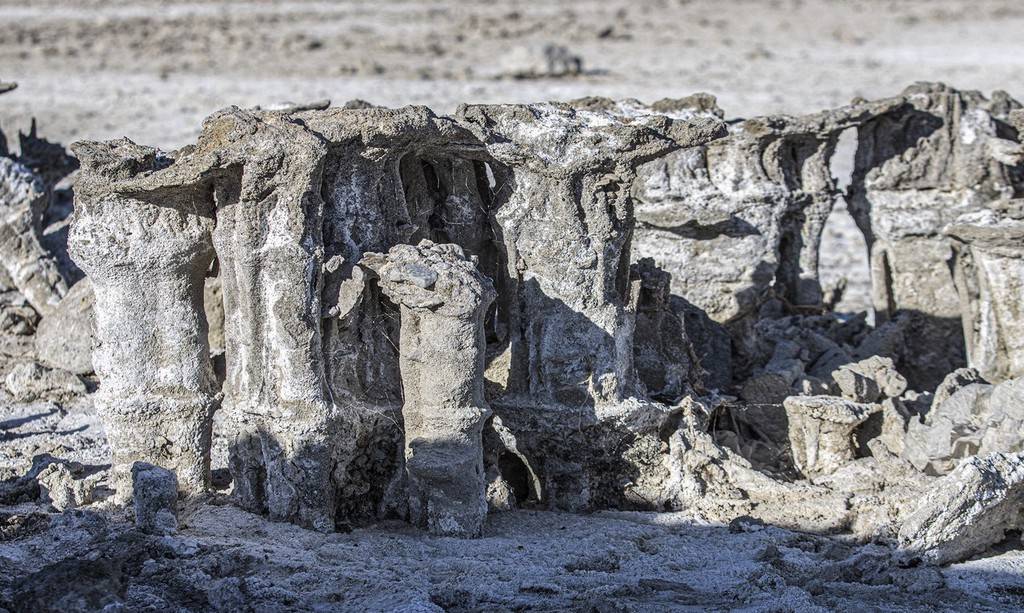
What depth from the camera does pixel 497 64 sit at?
21.5 meters

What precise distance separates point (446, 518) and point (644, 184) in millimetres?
3362

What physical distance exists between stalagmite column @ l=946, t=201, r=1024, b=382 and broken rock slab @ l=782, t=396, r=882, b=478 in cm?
115

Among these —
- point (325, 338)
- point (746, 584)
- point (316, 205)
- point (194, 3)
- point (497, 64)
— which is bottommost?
point (746, 584)

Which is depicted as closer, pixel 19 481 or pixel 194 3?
pixel 19 481

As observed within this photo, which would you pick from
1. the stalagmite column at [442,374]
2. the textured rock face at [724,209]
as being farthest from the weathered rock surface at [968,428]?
the stalagmite column at [442,374]

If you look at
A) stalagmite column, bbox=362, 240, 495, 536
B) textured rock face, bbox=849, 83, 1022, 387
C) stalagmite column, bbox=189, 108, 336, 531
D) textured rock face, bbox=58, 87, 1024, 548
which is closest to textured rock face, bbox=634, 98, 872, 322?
textured rock face, bbox=849, 83, 1022, 387

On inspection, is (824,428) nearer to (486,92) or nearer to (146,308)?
(146,308)

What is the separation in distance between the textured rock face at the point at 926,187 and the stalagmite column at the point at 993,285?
30.1 inches

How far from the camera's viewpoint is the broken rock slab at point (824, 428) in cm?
720

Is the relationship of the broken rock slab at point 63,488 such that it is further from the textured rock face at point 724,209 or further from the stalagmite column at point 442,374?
the textured rock face at point 724,209

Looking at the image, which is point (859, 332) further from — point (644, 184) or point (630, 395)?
point (630, 395)

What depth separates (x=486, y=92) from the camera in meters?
18.9

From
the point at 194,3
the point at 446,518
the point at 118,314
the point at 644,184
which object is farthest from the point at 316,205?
the point at 194,3

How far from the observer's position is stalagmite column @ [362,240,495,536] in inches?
235
